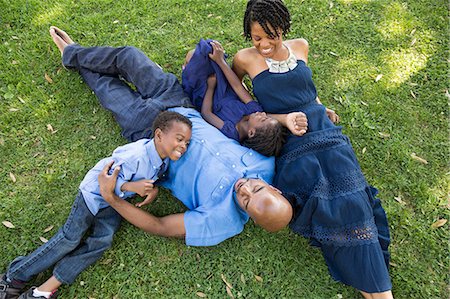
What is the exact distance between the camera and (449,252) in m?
4.11

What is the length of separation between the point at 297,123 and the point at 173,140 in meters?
1.22

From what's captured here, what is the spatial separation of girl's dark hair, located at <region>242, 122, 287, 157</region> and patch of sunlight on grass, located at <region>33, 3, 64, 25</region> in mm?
3432

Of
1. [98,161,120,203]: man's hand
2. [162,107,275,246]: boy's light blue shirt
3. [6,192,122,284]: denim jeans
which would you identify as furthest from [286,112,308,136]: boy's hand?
[6,192,122,284]: denim jeans

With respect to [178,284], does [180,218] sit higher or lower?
higher

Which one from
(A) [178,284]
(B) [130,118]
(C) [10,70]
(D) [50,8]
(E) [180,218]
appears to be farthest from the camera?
(D) [50,8]

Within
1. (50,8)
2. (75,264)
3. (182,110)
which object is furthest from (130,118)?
(50,8)

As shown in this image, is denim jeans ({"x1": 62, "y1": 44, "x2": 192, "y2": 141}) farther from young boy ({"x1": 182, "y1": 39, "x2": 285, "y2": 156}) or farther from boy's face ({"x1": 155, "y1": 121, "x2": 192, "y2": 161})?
boy's face ({"x1": 155, "y1": 121, "x2": 192, "y2": 161})

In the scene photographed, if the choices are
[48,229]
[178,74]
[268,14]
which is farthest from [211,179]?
[178,74]

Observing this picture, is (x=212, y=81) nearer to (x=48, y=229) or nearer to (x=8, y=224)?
(x=48, y=229)

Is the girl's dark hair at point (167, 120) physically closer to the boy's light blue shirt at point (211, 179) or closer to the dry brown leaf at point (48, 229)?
the boy's light blue shirt at point (211, 179)

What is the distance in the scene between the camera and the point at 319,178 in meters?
3.61

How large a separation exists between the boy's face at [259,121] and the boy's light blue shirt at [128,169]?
975 millimetres

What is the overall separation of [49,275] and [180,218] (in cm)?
147

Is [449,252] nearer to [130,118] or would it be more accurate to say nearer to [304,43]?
[304,43]
